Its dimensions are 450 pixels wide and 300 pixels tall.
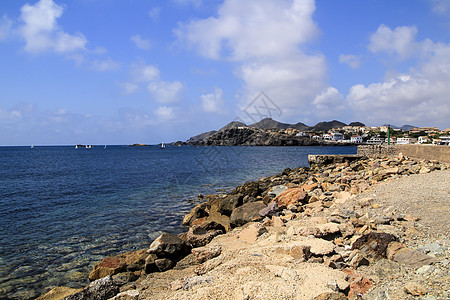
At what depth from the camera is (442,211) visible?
7086 mm

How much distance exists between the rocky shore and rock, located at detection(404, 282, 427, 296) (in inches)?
0.5

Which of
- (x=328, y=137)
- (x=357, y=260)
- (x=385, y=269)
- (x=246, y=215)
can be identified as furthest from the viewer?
(x=328, y=137)

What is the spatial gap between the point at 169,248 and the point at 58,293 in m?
2.74

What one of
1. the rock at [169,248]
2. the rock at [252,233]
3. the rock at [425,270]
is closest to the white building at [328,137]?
the rock at [252,233]

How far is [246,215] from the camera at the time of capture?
1104cm

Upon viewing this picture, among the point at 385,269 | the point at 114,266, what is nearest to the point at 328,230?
the point at 385,269

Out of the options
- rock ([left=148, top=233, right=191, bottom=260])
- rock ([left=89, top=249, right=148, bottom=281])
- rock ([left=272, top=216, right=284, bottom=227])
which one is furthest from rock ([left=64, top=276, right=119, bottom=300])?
rock ([left=272, top=216, right=284, bottom=227])

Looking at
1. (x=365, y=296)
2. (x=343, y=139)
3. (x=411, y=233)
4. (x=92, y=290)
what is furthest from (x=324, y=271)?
(x=343, y=139)

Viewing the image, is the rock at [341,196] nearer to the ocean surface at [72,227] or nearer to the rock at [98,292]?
the ocean surface at [72,227]

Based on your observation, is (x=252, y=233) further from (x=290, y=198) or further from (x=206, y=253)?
(x=290, y=198)

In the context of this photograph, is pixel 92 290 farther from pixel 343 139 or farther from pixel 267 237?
pixel 343 139

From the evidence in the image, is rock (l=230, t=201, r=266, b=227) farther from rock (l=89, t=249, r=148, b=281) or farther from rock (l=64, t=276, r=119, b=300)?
rock (l=64, t=276, r=119, b=300)

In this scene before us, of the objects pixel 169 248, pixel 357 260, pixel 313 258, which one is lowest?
pixel 169 248

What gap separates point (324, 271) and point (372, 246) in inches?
47.3
